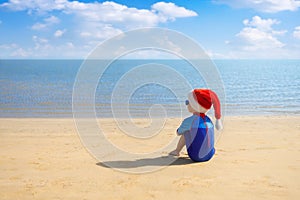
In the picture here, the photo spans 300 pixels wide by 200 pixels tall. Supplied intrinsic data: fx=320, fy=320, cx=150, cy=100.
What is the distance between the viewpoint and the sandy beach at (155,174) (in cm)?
525

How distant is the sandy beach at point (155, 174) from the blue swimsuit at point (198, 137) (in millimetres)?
196

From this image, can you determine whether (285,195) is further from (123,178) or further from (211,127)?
(123,178)

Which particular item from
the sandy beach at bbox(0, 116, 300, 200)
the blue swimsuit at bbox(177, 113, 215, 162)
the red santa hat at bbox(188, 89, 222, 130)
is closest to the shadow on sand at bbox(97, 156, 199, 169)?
the sandy beach at bbox(0, 116, 300, 200)

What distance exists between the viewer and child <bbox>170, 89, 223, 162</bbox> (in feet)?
22.6

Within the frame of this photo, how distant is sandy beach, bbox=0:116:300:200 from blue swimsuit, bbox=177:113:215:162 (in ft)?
0.64

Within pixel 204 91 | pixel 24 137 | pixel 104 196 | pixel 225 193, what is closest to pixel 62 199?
pixel 104 196

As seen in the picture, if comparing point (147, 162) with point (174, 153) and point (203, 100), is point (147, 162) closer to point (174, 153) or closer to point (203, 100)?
point (174, 153)

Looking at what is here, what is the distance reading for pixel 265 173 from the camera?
621cm

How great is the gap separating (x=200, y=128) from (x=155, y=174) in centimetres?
145

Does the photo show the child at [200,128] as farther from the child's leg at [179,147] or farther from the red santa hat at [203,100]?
the child's leg at [179,147]

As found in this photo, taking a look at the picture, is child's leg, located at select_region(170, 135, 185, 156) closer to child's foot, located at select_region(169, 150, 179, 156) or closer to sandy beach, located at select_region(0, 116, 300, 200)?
child's foot, located at select_region(169, 150, 179, 156)

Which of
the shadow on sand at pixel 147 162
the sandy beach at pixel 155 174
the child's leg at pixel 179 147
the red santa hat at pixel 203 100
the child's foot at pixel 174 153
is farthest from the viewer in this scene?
the child's foot at pixel 174 153

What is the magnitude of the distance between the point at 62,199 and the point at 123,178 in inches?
51.2

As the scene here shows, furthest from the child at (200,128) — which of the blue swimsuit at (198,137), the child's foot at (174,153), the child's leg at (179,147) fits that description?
the child's foot at (174,153)
